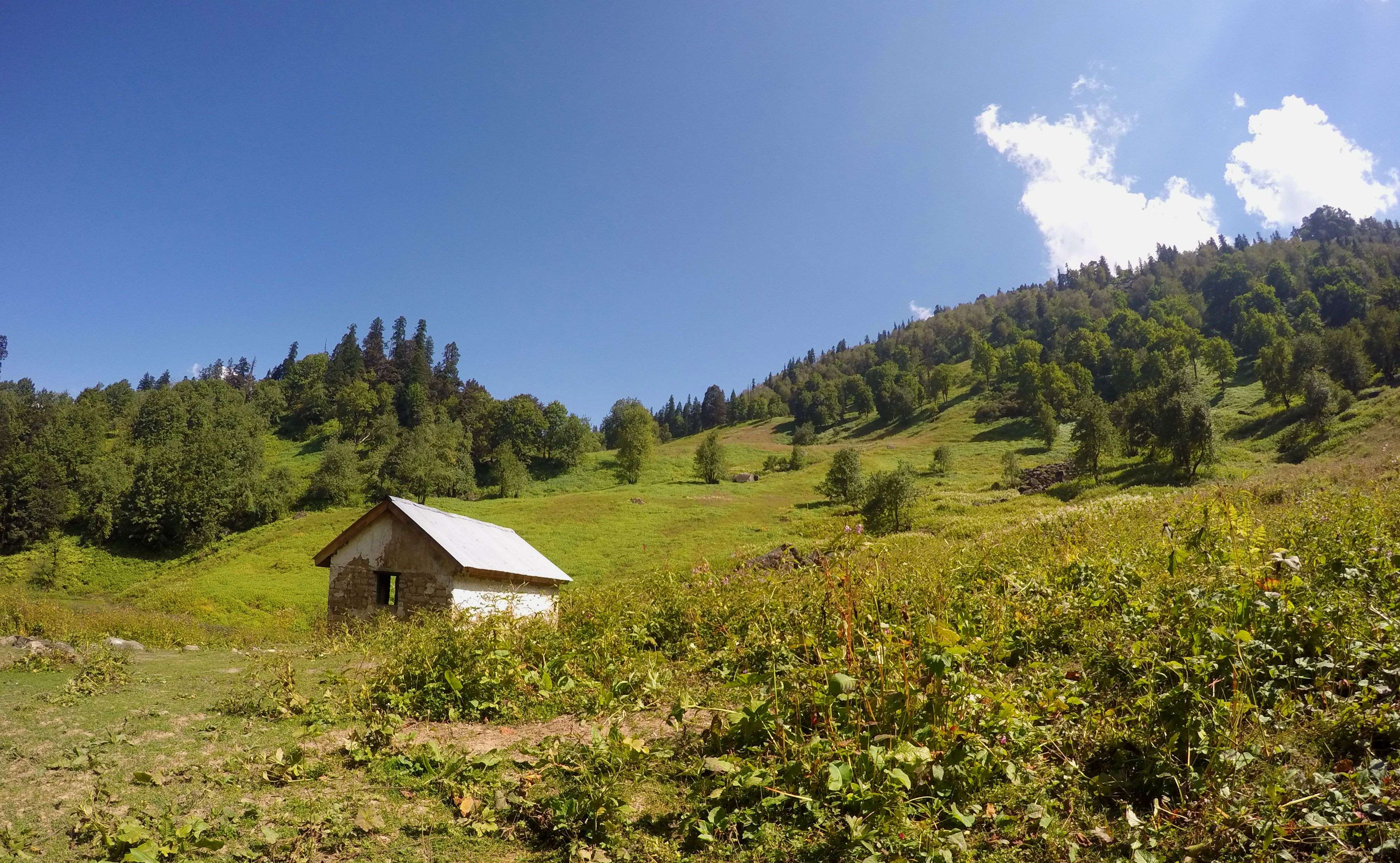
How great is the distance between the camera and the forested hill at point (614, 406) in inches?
2277

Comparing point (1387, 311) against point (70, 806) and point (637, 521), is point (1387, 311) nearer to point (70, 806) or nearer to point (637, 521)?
point (637, 521)

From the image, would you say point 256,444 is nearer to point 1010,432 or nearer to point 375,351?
point 375,351

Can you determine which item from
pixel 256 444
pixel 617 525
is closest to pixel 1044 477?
pixel 617 525

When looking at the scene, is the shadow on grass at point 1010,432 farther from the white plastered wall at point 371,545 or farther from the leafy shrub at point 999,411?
the white plastered wall at point 371,545

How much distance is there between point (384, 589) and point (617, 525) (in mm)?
32120

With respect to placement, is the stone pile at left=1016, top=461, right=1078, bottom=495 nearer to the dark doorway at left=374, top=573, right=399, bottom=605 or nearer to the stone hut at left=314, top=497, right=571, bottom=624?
the stone hut at left=314, top=497, right=571, bottom=624

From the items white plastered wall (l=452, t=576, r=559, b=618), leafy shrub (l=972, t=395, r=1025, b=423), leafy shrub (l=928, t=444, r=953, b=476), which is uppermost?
leafy shrub (l=972, t=395, r=1025, b=423)

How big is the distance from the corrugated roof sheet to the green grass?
4348 mm

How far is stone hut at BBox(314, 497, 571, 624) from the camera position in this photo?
61.1 feet

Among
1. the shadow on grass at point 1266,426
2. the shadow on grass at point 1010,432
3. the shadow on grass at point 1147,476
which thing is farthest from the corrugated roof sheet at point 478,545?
the shadow on grass at point 1010,432

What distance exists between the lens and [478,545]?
821 inches

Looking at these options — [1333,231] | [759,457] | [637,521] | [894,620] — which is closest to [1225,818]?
[894,620]

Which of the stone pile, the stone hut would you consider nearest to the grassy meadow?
the stone hut

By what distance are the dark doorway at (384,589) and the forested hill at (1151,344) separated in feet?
205
